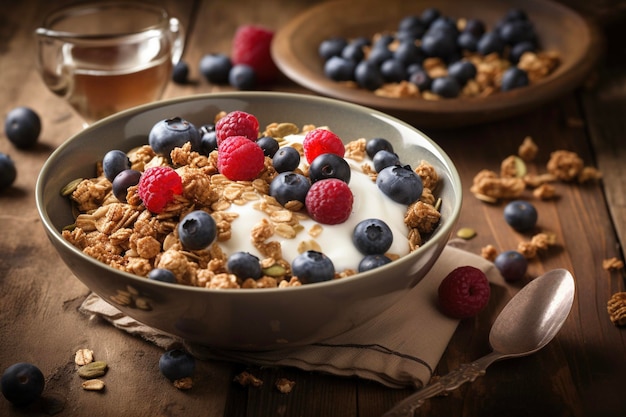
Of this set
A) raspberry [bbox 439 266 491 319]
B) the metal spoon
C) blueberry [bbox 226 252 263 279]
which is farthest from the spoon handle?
blueberry [bbox 226 252 263 279]

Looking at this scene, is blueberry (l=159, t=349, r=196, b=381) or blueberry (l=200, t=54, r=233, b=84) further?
blueberry (l=200, t=54, r=233, b=84)

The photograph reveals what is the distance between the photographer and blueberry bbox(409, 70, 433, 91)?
76.1 inches

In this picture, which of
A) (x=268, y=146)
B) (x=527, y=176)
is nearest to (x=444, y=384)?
(x=268, y=146)

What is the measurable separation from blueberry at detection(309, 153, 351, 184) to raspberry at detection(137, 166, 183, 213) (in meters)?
0.22

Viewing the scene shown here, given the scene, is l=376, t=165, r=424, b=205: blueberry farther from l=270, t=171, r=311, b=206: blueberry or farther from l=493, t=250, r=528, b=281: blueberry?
l=493, t=250, r=528, b=281: blueberry

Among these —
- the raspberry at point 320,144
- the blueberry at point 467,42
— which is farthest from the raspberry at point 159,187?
the blueberry at point 467,42

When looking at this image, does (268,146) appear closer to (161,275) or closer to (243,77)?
(161,275)

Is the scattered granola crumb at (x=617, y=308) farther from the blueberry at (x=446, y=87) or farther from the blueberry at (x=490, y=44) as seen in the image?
the blueberry at (x=490, y=44)

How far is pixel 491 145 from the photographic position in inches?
71.5

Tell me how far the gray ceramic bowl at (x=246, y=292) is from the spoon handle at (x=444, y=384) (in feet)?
0.44

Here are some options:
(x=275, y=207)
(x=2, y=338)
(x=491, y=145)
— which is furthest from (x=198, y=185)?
(x=491, y=145)

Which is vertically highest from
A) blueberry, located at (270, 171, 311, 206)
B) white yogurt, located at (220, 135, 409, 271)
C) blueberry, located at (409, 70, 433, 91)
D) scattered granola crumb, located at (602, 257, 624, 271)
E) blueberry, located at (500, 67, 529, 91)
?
blueberry, located at (270, 171, 311, 206)

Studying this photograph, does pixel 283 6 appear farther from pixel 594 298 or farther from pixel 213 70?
pixel 594 298

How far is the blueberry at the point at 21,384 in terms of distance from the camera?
1.04m
